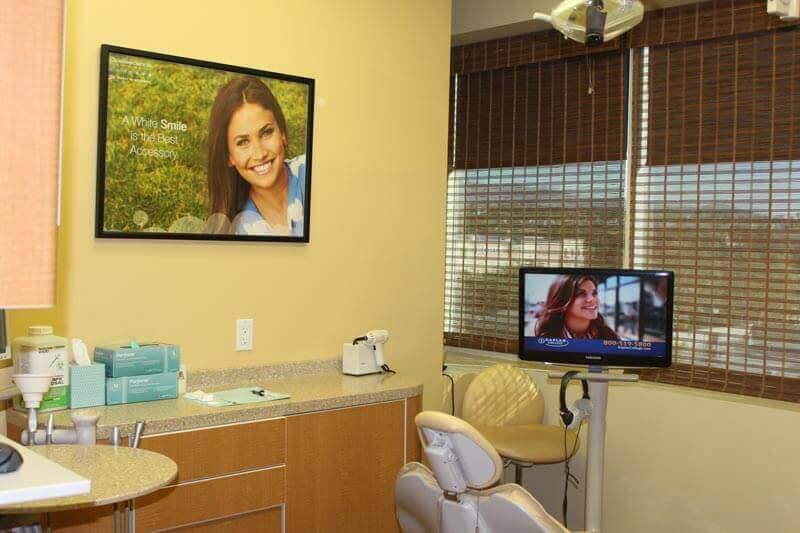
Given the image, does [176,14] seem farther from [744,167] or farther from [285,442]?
[744,167]

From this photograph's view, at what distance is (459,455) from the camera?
237 cm

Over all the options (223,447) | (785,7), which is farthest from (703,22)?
(223,447)

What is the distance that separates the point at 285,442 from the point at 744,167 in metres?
2.34

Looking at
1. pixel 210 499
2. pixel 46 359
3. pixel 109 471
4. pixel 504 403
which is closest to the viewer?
pixel 109 471

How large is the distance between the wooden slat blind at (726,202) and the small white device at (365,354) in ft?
4.42

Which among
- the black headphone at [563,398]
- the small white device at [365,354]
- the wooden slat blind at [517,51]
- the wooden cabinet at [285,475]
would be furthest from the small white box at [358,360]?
the wooden slat blind at [517,51]

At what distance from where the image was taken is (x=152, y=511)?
8.62 ft

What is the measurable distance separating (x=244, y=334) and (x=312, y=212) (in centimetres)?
58

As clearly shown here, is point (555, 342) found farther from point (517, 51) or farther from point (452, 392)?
point (517, 51)

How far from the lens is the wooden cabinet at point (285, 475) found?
268 cm

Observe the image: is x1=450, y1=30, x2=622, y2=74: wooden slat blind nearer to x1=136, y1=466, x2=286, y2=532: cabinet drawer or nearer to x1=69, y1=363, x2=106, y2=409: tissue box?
x1=136, y1=466, x2=286, y2=532: cabinet drawer

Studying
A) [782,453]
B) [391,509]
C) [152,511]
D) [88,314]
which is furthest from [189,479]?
[782,453]

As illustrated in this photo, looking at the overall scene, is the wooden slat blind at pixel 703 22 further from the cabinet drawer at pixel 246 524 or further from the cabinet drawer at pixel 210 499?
the cabinet drawer at pixel 246 524

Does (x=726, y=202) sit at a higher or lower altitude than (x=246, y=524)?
higher
